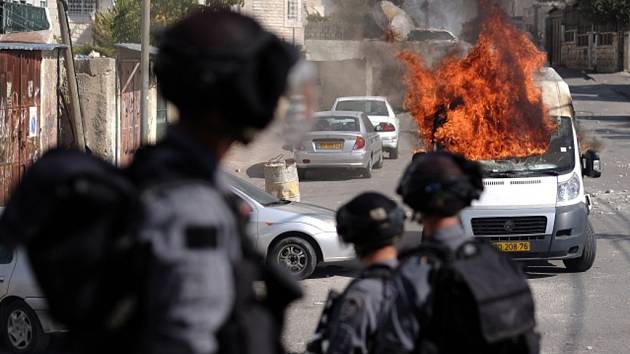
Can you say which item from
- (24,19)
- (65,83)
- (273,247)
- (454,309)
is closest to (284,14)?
(24,19)

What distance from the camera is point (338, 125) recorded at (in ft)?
81.1

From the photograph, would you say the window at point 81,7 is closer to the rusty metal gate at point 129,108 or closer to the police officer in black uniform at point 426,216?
the rusty metal gate at point 129,108

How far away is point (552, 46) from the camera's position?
239ft

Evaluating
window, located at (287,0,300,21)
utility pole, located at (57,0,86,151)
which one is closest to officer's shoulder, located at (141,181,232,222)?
utility pole, located at (57,0,86,151)

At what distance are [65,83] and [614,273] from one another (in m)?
12.8

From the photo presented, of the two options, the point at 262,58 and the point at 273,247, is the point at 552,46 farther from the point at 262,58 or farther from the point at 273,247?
the point at 262,58

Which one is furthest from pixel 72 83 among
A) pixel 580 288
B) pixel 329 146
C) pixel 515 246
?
pixel 580 288

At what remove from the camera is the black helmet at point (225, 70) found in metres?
2.11

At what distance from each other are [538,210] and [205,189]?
34.4ft

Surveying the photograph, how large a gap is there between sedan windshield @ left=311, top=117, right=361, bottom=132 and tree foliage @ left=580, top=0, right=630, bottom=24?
41.7 meters

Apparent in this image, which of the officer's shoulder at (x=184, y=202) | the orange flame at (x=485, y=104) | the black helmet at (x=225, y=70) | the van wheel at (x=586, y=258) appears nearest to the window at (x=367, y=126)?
the orange flame at (x=485, y=104)

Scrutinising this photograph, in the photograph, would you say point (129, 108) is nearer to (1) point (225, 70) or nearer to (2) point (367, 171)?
(2) point (367, 171)

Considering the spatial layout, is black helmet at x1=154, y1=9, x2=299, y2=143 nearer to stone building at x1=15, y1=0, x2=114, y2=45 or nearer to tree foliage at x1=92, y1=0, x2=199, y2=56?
tree foliage at x1=92, y1=0, x2=199, y2=56

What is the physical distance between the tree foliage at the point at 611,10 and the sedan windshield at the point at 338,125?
41741mm
